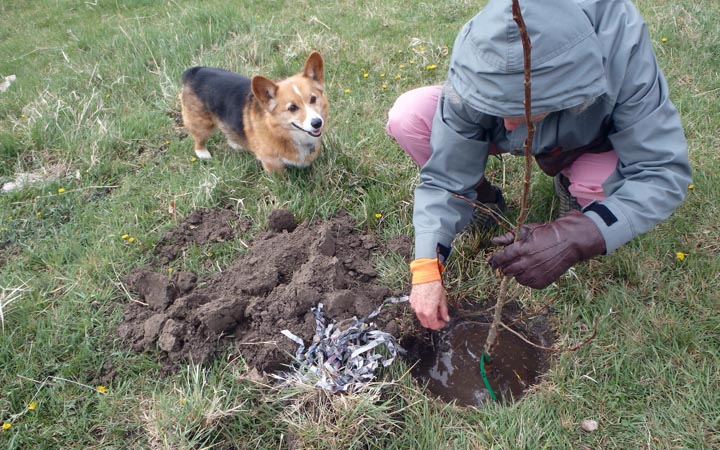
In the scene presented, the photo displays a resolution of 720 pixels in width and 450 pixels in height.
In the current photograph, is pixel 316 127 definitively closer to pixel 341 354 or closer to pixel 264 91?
pixel 264 91

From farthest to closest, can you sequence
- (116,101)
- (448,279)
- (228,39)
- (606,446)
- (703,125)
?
(228,39) < (116,101) < (703,125) < (448,279) < (606,446)

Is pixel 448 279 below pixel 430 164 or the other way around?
below

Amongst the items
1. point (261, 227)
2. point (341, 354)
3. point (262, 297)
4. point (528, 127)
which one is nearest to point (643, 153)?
point (528, 127)

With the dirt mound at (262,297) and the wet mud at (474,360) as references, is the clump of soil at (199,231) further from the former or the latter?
the wet mud at (474,360)

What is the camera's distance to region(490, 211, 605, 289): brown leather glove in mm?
1783

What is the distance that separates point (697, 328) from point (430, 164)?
4.27 feet

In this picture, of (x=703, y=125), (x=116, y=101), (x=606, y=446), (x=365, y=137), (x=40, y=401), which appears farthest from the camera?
(x=116, y=101)

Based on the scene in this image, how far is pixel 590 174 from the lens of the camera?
7.27 ft

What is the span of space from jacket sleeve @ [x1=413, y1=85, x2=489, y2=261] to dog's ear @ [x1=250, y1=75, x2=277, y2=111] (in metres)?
1.28

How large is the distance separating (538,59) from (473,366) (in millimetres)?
1326

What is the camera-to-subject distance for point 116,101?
4266 mm

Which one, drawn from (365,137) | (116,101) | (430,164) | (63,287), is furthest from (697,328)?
(116,101)

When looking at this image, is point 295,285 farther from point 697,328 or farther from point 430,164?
point 697,328

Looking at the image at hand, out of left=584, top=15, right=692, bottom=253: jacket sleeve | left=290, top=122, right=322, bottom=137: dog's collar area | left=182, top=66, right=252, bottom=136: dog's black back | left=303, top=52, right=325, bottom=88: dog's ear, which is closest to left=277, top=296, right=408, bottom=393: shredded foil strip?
left=584, top=15, right=692, bottom=253: jacket sleeve
